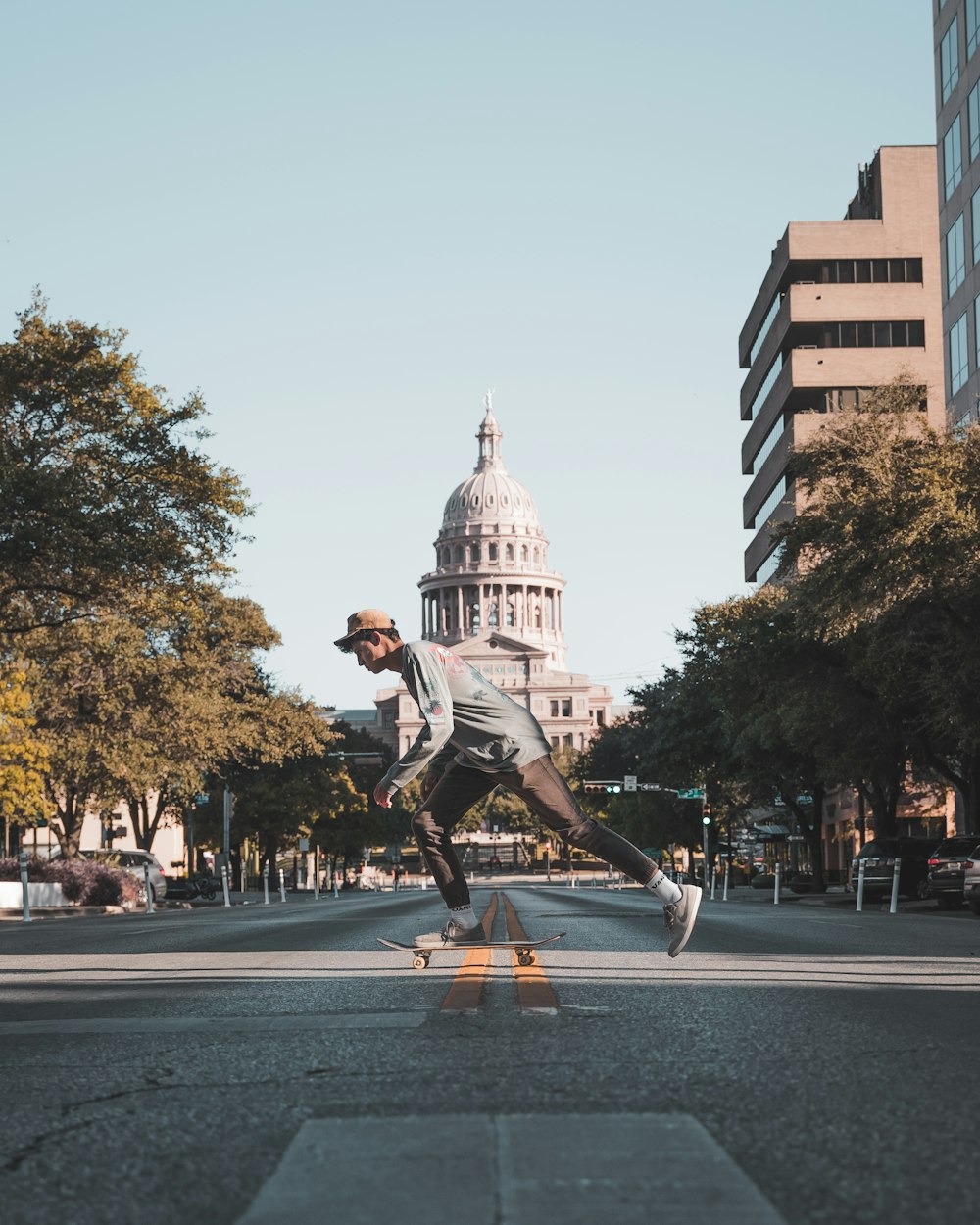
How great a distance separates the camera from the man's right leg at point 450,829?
861 cm

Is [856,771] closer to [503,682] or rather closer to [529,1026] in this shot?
[529,1026]

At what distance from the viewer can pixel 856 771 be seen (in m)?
38.0

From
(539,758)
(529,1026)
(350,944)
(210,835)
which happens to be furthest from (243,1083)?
(210,835)

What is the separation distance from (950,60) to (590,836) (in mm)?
45667

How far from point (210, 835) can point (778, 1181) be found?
68062mm

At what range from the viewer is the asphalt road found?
318cm

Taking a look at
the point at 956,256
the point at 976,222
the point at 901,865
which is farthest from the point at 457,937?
the point at 956,256

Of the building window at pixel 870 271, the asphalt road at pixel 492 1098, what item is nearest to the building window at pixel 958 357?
the building window at pixel 870 271

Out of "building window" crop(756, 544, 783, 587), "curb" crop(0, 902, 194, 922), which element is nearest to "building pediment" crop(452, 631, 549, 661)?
"building window" crop(756, 544, 783, 587)

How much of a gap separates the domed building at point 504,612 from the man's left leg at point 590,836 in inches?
6325

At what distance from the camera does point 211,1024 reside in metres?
6.64

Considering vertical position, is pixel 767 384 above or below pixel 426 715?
above

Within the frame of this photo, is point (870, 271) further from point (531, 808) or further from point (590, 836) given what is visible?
point (531, 808)

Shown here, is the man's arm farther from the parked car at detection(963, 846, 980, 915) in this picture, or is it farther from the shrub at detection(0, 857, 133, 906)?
the shrub at detection(0, 857, 133, 906)
